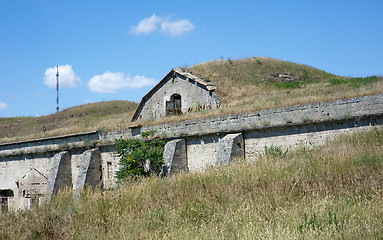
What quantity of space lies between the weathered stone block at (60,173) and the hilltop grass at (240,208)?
9938 millimetres

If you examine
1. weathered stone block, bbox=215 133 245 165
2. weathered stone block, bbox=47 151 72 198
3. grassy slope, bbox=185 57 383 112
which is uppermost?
grassy slope, bbox=185 57 383 112

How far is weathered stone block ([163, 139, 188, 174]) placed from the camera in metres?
13.3

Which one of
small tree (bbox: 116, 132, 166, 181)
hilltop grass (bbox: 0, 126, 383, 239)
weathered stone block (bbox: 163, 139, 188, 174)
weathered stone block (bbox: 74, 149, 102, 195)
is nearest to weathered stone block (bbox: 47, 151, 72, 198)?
weathered stone block (bbox: 74, 149, 102, 195)

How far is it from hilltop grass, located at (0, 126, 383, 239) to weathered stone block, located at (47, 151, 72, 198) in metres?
9.94

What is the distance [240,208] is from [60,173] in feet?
46.3

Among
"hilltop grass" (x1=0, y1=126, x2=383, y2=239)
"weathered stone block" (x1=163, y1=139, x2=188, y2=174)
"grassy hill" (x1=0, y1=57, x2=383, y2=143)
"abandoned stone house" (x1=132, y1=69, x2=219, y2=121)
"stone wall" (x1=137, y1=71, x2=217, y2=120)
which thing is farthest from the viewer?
"stone wall" (x1=137, y1=71, x2=217, y2=120)

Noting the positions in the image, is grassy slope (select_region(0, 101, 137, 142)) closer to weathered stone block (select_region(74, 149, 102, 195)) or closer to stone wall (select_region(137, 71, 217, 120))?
stone wall (select_region(137, 71, 217, 120))

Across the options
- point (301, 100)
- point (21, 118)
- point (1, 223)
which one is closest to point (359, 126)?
point (301, 100)

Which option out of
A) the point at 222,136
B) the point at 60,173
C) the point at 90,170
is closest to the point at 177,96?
the point at 90,170

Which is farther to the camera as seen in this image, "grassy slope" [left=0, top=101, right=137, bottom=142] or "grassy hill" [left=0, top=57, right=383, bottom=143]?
"grassy slope" [left=0, top=101, right=137, bottom=142]

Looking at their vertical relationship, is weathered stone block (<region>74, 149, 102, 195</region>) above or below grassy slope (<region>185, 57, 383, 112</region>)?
below

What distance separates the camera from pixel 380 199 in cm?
547

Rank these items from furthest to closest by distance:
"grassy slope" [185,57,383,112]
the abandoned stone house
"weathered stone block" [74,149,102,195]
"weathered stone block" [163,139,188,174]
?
the abandoned stone house
"grassy slope" [185,57,383,112]
"weathered stone block" [74,149,102,195]
"weathered stone block" [163,139,188,174]

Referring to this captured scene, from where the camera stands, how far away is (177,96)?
70.8ft
